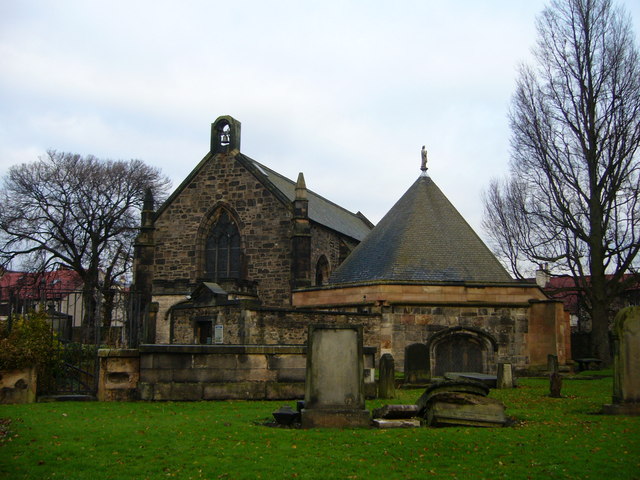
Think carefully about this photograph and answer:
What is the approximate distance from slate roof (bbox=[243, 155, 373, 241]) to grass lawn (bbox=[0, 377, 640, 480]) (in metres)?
21.2

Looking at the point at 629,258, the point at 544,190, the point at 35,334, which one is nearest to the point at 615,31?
the point at 544,190

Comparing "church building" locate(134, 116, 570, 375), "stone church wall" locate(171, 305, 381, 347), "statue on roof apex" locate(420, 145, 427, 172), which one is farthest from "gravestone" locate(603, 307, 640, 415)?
"statue on roof apex" locate(420, 145, 427, 172)

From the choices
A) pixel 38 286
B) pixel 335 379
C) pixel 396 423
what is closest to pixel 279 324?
pixel 38 286

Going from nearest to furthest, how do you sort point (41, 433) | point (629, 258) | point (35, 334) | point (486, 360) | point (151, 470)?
point (151, 470) < point (41, 433) < point (35, 334) < point (486, 360) < point (629, 258)

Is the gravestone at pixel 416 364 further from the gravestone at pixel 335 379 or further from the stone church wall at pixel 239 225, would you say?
the stone church wall at pixel 239 225

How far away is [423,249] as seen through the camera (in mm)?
25781

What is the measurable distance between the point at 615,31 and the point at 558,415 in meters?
22.4

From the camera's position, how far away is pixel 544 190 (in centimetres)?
3070

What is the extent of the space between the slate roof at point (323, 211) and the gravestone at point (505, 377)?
15.4 meters

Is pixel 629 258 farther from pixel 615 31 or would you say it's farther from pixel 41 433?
pixel 41 433

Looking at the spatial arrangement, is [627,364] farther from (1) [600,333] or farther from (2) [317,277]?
(2) [317,277]

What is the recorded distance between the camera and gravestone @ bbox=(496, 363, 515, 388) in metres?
18.1

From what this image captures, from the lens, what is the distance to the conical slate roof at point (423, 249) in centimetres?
2462

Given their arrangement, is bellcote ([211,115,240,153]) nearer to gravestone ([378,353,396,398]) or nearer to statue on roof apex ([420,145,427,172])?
statue on roof apex ([420,145,427,172])
